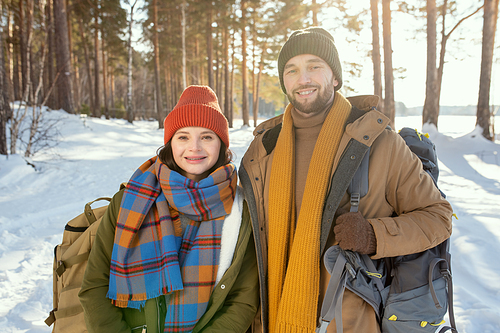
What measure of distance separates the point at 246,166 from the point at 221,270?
73 cm

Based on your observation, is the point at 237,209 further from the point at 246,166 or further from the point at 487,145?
the point at 487,145

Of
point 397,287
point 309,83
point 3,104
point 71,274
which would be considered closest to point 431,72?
point 309,83

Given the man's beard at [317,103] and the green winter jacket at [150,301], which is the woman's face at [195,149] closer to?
the green winter jacket at [150,301]

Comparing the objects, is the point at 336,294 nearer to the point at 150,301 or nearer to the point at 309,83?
the point at 150,301

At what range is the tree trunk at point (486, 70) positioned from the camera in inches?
405

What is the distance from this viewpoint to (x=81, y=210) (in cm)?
472

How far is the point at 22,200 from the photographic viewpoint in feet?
16.7

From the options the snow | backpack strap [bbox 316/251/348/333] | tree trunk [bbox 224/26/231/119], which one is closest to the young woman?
backpack strap [bbox 316/251/348/333]

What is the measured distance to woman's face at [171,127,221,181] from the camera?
1864mm

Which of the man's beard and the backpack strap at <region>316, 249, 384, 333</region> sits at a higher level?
the man's beard

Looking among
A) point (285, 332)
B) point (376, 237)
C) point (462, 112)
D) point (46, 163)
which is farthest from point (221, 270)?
A: point (462, 112)

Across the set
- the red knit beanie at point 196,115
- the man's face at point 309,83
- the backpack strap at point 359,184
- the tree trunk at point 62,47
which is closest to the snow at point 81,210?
the backpack strap at point 359,184

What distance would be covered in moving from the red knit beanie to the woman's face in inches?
1.6

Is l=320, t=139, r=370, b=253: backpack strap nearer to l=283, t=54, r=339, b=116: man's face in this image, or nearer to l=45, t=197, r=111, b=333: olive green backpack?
l=283, t=54, r=339, b=116: man's face
